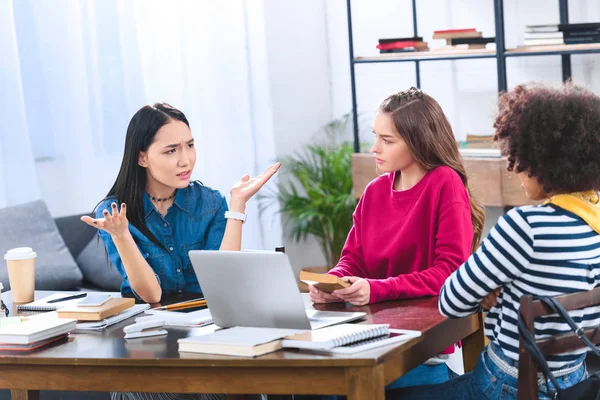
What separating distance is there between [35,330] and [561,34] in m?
2.91

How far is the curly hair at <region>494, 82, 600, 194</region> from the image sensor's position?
5.84 ft

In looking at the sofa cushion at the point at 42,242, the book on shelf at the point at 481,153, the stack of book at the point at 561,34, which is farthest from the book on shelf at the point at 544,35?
the sofa cushion at the point at 42,242

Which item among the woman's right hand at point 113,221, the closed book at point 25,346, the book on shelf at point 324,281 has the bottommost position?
the closed book at point 25,346

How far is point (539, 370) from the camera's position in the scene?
1708 millimetres

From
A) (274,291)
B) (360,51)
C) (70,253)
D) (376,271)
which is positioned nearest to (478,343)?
(376,271)

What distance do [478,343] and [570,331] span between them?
0.55 meters

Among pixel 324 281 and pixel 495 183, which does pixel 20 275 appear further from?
pixel 495 183

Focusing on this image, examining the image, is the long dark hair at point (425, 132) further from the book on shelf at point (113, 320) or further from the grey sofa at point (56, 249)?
the grey sofa at point (56, 249)

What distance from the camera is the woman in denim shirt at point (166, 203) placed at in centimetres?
251

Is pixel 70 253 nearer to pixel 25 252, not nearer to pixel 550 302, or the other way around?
pixel 25 252

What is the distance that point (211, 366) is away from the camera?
174cm

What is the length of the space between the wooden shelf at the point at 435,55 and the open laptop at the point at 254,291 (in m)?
2.65

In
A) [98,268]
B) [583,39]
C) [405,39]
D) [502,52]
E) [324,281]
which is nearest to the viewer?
[324,281]

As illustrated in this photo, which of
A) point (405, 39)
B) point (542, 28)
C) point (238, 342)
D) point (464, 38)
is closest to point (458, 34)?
point (464, 38)
